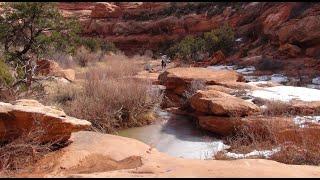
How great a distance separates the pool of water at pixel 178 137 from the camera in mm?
7752

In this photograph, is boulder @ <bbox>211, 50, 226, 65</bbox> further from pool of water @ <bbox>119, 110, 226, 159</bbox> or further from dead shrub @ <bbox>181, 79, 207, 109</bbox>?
pool of water @ <bbox>119, 110, 226, 159</bbox>

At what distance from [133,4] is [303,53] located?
22.1 meters

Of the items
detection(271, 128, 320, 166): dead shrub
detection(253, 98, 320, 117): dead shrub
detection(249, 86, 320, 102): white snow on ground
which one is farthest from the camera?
detection(249, 86, 320, 102): white snow on ground

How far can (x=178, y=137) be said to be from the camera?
8.90 meters

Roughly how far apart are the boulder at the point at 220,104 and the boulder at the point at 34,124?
3.79 m

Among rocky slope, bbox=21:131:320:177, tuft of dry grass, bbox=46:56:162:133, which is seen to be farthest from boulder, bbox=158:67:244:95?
rocky slope, bbox=21:131:320:177

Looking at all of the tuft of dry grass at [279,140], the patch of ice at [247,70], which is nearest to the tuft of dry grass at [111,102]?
the tuft of dry grass at [279,140]

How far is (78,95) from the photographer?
1010 centimetres

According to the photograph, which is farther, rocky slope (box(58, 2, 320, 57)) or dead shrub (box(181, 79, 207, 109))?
rocky slope (box(58, 2, 320, 57))

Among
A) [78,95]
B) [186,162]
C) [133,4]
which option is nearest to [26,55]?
[78,95]

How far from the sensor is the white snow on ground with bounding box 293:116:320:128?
25.1 feet

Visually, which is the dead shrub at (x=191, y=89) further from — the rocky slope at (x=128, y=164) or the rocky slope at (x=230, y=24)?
the rocky slope at (x=128, y=164)

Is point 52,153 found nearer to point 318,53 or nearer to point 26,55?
point 26,55

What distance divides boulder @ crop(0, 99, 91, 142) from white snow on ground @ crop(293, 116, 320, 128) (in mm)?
3983
